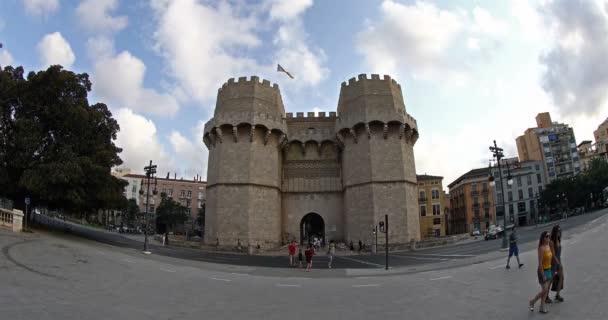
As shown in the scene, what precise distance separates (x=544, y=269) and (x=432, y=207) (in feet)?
214

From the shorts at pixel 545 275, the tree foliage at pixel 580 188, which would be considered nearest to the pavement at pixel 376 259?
the shorts at pixel 545 275

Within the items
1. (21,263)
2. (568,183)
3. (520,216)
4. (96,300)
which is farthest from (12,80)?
(520,216)

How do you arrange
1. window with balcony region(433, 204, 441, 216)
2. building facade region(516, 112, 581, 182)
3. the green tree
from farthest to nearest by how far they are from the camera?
building facade region(516, 112, 581, 182)
the green tree
window with balcony region(433, 204, 441, 216)

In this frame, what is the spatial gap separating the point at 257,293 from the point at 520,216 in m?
76.1

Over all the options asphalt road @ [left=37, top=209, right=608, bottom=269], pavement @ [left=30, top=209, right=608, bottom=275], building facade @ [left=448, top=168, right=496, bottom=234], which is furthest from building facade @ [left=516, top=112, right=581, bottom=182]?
pavement @ [left=30, top=209, right=608, bottom=275]

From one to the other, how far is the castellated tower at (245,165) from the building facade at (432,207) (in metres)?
37.8

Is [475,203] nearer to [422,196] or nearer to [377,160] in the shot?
[422,196]

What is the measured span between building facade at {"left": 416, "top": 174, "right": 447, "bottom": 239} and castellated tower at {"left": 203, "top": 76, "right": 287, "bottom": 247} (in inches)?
1488

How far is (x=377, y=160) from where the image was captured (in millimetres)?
37594

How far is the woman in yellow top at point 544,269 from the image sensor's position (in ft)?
23.9

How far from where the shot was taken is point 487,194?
243 ft

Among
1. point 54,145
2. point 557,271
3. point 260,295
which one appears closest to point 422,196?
point 54,145

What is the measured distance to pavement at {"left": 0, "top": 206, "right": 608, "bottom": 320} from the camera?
7723 mm

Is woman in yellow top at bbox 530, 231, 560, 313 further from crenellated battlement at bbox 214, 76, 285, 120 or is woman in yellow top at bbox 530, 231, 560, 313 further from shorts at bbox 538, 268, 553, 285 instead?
crenellated battlement at bbox 214, 76, 285, 120
